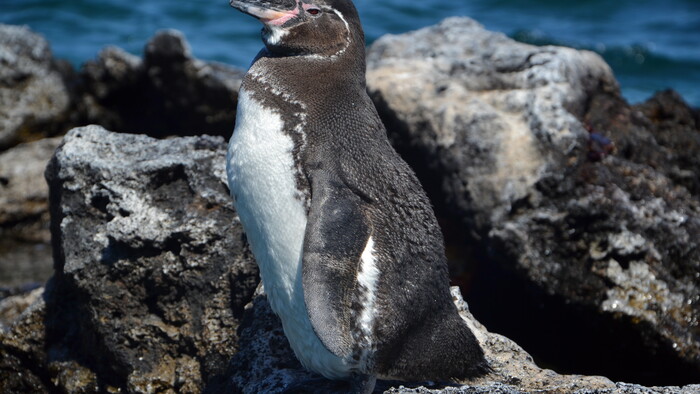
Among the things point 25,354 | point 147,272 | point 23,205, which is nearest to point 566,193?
point 147,272

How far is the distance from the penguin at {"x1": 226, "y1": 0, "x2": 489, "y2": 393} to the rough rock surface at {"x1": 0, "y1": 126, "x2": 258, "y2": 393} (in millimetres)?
562

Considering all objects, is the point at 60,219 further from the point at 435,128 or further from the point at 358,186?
the point at 435,128

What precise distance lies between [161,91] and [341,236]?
16.3 feet

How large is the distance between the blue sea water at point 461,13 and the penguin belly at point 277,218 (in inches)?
361

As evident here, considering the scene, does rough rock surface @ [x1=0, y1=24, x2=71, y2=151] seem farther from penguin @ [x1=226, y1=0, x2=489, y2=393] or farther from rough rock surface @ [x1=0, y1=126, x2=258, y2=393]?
penguin @ [x1=226, y1=0, x2=489, y2=393]

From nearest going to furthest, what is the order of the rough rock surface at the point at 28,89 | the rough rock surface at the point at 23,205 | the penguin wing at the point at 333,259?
the penguin wing at the point at 333,259 < the rough rock surface at the point at 23,205 < the rough rock surface at the point at 28,89

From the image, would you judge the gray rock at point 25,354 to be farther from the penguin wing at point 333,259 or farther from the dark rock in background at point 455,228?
the penguin wing at point 333,259

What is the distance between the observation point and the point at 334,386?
11.5 ft

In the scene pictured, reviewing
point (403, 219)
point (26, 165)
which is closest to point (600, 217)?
point (403, 219)

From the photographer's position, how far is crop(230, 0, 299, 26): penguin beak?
3.75 metres

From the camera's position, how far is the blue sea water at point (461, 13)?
500 inches

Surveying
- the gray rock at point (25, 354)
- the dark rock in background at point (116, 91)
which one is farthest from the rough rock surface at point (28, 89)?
the gray rock at point (25, 354)

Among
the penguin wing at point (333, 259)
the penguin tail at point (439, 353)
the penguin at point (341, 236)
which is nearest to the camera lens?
the penguin wing at point (333, 259)

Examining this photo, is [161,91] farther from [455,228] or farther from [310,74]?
[310,74]
